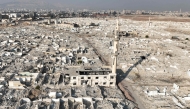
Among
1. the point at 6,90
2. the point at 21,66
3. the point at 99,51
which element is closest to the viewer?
the point at 6,90

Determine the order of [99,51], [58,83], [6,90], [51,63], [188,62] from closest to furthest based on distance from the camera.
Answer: [6,90] → [58,83] → [51,63] → [188,62] → [99,51]

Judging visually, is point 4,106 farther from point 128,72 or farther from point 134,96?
point 128,72

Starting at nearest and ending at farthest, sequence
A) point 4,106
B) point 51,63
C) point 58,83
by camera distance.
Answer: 1. point 4,106
2. point 58,83
3. point 51,63

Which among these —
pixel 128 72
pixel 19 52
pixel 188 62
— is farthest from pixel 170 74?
pixel 19 52

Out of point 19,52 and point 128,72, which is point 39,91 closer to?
point 128,72

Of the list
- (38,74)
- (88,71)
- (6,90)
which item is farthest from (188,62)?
(6,90)

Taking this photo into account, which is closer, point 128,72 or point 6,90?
point 6,90

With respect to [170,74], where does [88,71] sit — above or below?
above

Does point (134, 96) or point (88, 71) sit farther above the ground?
point (88, 71)

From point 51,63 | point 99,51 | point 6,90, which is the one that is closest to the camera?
point 6,90
